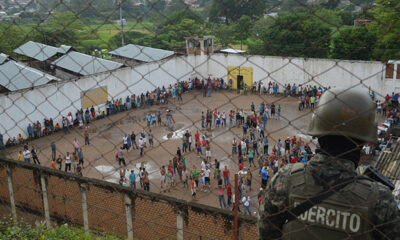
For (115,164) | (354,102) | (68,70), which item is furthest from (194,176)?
(68,70)

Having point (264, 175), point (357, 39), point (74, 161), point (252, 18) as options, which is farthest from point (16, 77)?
point (357, 39)

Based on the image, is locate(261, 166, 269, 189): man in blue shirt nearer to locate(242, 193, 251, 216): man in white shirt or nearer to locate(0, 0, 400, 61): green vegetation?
locate(242, 193, 251, 216): man in white shirt

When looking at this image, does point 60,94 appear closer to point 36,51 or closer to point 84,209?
point 36,51

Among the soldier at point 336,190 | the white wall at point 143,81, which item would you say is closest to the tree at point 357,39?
the soldier at point 336,190

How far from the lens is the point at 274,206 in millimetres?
1234

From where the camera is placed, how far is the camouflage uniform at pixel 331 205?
109 centimetres

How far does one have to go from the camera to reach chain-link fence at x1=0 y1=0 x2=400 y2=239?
46.4 inches

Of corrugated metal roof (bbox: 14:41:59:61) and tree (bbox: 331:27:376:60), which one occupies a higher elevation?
tree (bbox: 331:27:376:60)

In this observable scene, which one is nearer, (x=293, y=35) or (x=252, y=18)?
(x=252, y=18)

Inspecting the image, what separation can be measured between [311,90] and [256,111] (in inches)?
74.9

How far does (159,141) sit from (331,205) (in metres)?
7.99

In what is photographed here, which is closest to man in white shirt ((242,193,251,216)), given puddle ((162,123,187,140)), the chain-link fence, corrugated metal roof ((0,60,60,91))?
the chain-link fence

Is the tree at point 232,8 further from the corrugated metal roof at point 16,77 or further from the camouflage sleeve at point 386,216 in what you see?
the corrugated metal roof at point 16,77

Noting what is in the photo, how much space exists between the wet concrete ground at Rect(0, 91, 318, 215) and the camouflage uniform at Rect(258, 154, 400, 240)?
507 centimetres
